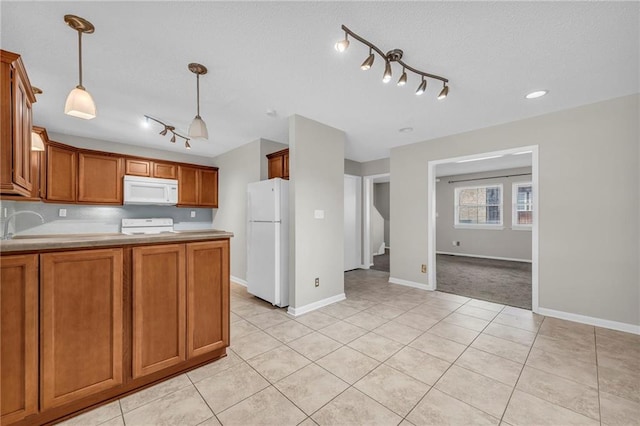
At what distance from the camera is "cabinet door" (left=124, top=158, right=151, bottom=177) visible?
4340 mm

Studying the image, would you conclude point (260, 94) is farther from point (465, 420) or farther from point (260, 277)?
point (465, 420)

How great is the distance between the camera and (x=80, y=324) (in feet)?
5.12

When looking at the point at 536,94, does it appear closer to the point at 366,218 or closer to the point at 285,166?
the point at 285,166

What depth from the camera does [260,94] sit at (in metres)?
2.70

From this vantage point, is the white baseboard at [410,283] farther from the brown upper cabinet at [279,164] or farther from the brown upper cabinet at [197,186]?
the brown upper cabinet at [197,186]

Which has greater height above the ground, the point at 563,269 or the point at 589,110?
the point at 589,110

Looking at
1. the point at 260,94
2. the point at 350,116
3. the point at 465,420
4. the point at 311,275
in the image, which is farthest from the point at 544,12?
the point at 311,275

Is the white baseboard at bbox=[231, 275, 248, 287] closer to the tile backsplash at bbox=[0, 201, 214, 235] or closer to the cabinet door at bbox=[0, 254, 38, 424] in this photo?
the tile backsplash at bbox=[0, 201, 214, 235]

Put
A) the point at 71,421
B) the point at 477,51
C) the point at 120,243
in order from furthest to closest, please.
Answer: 1. the point at 477,51
2. the point at 120,243
3. the point at 71,421

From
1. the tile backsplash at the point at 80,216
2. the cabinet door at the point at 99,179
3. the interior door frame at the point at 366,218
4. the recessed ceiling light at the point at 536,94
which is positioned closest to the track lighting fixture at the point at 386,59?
the recessed ceiling light at the point at 536,94

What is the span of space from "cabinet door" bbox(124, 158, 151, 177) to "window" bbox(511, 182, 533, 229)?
8.55m

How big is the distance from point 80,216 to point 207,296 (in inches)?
145

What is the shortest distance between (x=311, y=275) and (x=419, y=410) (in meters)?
1.96

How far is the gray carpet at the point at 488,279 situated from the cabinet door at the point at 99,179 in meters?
5.71
